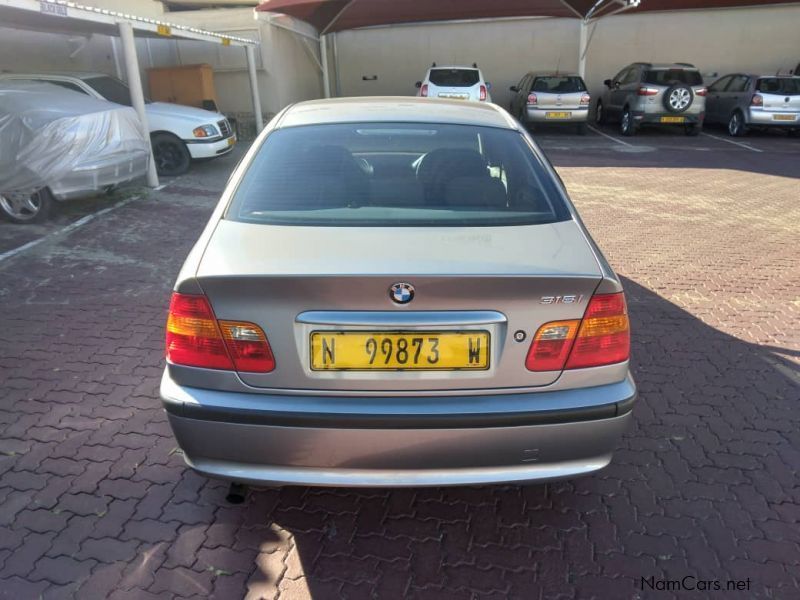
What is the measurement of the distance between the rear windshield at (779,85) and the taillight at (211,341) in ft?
49.9

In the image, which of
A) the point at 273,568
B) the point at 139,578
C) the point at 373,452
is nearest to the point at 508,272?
the point at 373,452

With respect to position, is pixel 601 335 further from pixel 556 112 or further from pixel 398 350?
pixel 556 112

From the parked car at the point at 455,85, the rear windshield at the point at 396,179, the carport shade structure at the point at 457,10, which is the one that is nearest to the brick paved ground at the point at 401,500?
the rear windshield at the point at 396,179

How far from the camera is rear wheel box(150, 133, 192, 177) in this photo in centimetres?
944

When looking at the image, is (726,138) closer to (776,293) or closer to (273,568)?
(776,293)

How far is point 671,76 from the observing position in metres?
14.1

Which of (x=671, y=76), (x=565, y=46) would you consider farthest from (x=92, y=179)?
(x=565, y=46)

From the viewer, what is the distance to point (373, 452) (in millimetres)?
2008

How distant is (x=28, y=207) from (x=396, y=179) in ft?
19.7

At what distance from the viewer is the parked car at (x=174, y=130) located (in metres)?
9.27

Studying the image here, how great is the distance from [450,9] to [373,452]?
16.5 m

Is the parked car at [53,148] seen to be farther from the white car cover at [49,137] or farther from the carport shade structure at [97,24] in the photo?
the carport shade structure at [97,24]

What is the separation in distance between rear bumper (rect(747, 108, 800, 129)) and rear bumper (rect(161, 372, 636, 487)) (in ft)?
47.0

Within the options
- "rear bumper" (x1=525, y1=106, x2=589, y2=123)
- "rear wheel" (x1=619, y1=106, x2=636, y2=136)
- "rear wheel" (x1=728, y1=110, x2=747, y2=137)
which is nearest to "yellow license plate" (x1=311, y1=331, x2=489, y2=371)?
"rear bumper" (x1=525, y1=106, x2=589, y2=123)
